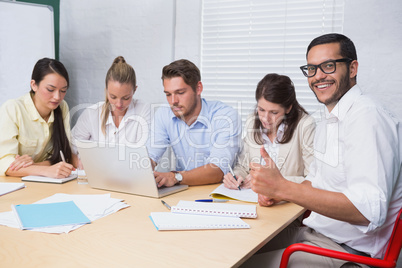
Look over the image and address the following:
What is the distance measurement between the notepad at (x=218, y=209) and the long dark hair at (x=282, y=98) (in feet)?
2.73

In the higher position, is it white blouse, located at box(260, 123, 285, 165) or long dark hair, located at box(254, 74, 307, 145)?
long dark hair, located at box(254, 74, 307, 145)

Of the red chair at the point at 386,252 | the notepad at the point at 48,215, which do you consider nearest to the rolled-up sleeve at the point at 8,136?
the notepad at the point at 48,215

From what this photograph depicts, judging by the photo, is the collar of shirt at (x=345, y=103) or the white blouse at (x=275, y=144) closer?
the collar of shirt at (x=345, y=103)

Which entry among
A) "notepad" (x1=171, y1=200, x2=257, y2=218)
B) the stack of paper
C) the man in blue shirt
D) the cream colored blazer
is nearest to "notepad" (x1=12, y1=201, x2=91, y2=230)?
the stack of paper

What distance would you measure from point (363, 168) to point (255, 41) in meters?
2.17

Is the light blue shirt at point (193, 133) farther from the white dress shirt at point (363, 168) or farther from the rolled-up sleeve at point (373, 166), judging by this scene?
the rolled-up sleeve at point (373, 166)

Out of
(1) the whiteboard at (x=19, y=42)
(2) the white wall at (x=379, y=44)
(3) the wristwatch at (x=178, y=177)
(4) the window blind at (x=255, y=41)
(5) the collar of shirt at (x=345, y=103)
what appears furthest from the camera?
(1) the whiteboard at (x=19, y=42)

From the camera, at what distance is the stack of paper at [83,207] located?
130 cm

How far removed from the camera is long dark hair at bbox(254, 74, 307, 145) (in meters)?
2.26

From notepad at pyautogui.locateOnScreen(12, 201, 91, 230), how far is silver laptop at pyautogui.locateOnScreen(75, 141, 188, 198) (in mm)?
253

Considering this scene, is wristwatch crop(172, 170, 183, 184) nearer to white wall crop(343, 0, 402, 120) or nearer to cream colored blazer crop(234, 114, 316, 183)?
cream colored blazer crop(234, 114, 316, 183)

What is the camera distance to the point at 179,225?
1312mm

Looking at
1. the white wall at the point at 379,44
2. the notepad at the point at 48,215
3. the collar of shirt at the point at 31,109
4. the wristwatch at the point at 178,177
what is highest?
the white wall at the point at 379,44

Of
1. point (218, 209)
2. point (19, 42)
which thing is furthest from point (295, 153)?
point (19, 42)
